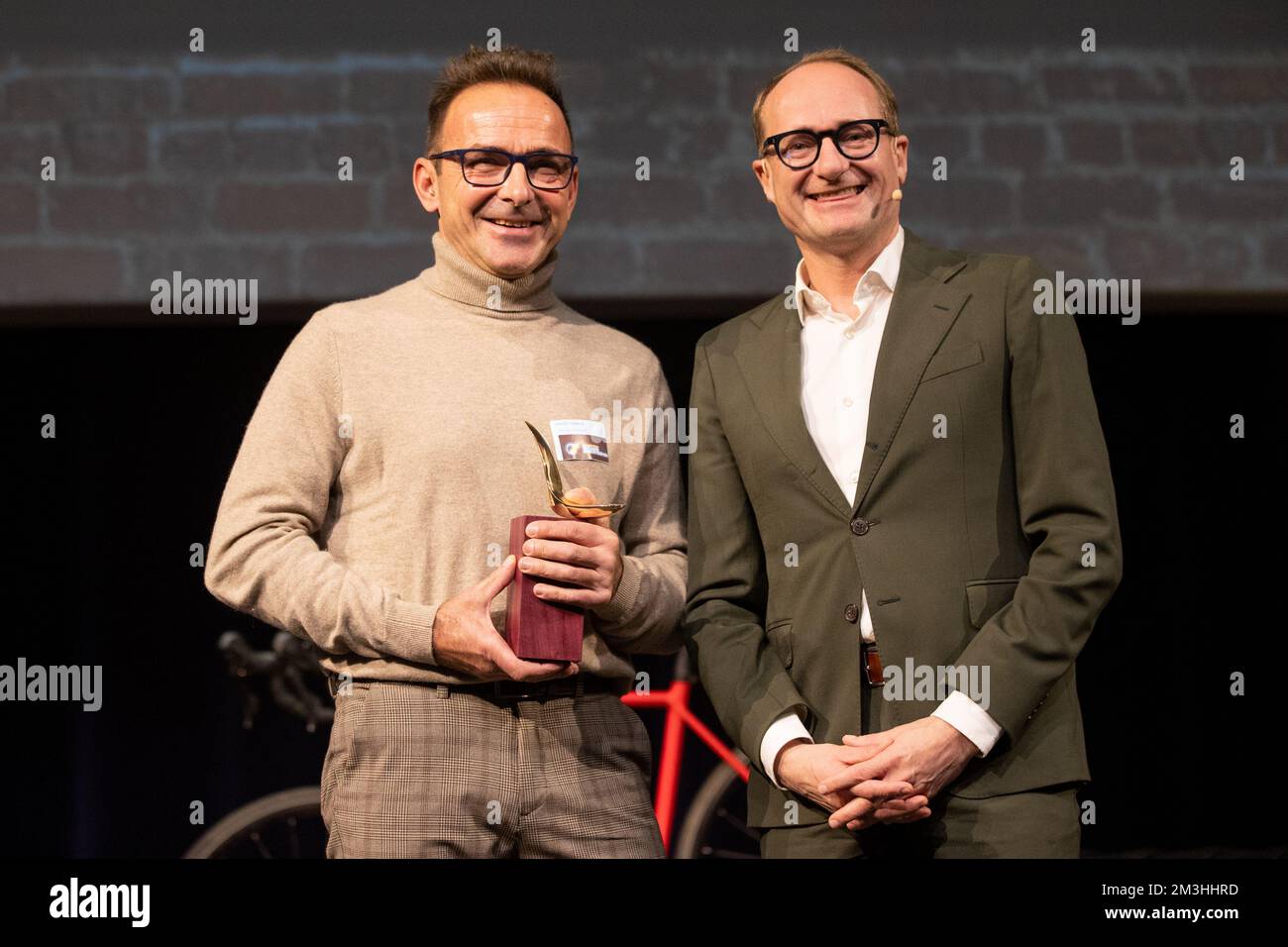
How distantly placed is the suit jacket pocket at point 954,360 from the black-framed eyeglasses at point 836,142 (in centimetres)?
33

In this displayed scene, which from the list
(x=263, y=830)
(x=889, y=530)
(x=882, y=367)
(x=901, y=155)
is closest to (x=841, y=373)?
(x=882, y=367)

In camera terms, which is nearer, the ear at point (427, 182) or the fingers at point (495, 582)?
the fingers at point (495, 582)

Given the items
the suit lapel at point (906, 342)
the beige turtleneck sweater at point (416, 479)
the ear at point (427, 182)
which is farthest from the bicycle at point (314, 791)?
the suit lapel at point (906, 342)

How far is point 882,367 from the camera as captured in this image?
2359 millimetres

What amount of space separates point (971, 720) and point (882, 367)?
1.76 feet

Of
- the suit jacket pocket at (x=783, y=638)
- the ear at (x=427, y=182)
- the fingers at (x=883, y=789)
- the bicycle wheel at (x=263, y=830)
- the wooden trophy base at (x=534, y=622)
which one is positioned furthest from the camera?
the bicycle wheel at (x=263, y=830)

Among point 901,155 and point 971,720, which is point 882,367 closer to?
point 901,155

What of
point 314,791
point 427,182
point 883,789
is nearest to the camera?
point 883,789

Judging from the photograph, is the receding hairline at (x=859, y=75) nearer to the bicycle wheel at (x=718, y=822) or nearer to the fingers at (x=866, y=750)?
the fingers at (x=866, y=750)

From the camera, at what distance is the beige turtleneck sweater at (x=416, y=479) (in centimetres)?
242

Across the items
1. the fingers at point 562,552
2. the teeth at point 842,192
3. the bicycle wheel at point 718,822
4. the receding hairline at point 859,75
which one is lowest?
the bicycle wheel at point 718,822
